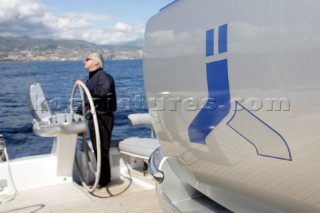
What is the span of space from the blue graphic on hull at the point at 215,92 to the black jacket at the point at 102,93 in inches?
116

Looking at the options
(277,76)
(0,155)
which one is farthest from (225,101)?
(0,155)

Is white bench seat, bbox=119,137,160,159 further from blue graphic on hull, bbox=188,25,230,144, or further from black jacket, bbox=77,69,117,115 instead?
blue graphic on hull, bbox=188,25,230,144

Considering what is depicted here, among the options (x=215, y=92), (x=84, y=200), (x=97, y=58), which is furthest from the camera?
(x=97, y=58)

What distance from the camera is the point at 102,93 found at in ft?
13.9

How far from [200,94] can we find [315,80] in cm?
46

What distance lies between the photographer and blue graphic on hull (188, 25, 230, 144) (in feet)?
4.00

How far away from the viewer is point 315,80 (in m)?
0.94

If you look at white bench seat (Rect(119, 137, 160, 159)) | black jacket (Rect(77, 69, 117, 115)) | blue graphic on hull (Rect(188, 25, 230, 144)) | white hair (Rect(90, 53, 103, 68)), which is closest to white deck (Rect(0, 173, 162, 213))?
white bench seat (Rect(119, 137, 160, 159))

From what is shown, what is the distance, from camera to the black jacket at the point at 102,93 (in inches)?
167

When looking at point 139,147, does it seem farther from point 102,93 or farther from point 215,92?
point 215,92

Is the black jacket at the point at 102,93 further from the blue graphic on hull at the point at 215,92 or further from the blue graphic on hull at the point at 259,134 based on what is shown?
the blue graphic on hull at the point at 259,134

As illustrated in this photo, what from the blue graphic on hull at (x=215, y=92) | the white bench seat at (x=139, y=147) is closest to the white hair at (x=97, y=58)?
the white bench seat at (x=139, y=147)

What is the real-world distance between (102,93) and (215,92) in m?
3.06

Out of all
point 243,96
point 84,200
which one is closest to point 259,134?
point 243,96
